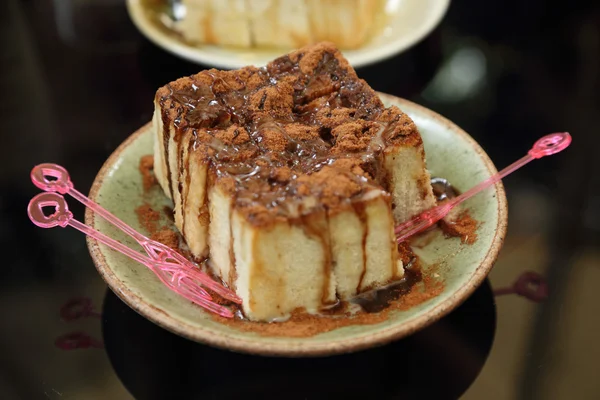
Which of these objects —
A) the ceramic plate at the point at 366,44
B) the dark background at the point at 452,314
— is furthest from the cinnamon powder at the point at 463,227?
the ceramic plate at the point at 366,44

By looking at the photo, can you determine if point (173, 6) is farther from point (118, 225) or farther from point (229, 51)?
point (118, 225)

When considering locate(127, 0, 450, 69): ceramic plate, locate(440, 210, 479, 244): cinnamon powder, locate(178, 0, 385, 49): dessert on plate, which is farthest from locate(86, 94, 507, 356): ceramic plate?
locate(178, 0, 385, 49): dessert on plate

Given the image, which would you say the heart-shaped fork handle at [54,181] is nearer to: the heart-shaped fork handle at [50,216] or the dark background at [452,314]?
the heart-shaped fork handle at [50,216]

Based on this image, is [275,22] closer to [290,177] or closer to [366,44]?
[366,44]

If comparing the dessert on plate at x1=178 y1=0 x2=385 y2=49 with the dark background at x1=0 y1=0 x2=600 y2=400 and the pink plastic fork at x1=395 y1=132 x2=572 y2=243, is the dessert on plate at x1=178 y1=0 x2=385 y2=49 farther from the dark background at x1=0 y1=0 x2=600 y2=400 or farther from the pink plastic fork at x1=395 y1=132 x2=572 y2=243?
the pink plastic fork at x1=395 y1=132 x2=572 y2=243

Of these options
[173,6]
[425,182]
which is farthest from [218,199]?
[173,6]

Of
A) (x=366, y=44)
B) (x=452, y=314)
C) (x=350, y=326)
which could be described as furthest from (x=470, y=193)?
(x=366, y=44)

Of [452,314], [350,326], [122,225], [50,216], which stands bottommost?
[452,314]
